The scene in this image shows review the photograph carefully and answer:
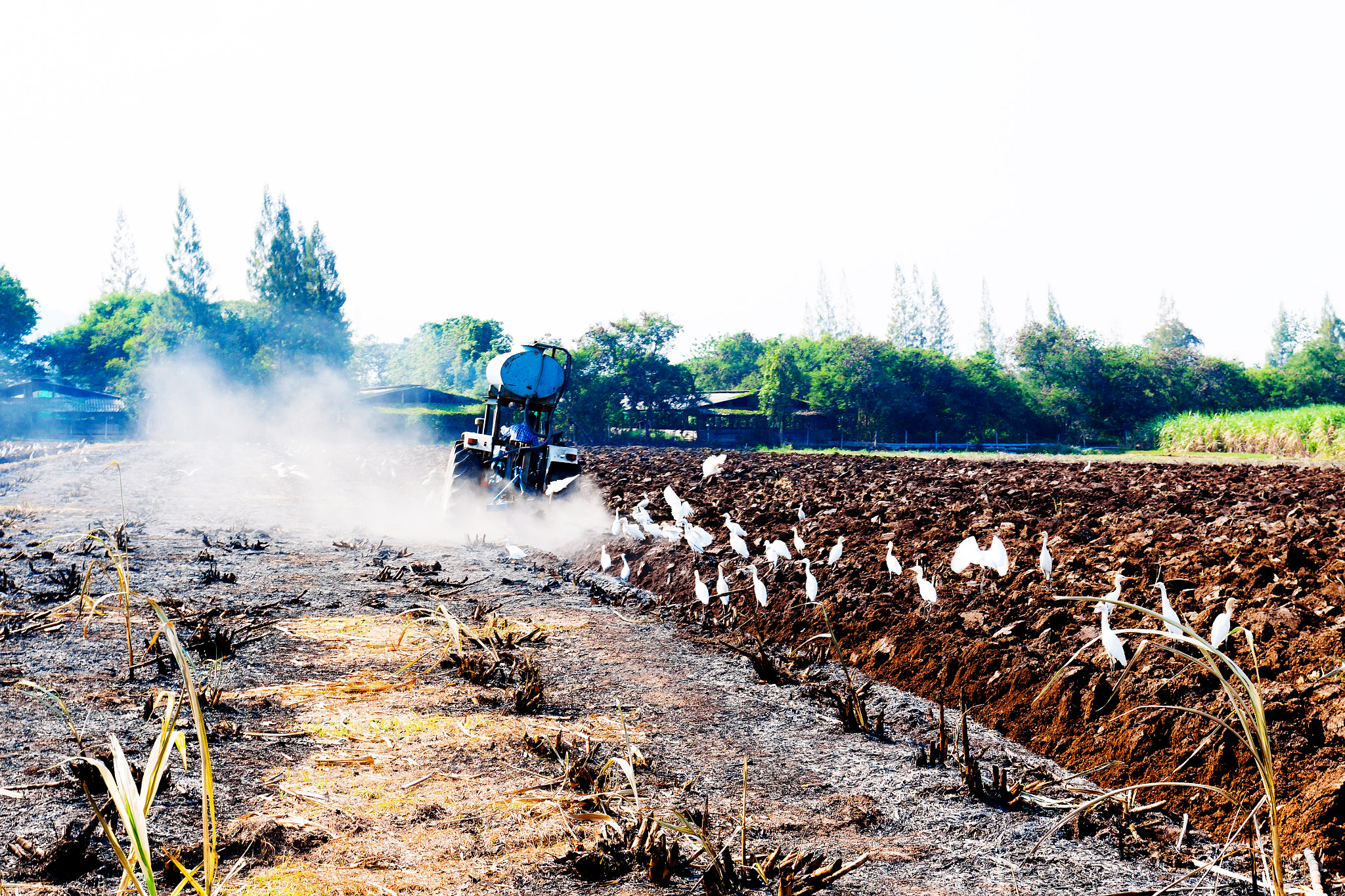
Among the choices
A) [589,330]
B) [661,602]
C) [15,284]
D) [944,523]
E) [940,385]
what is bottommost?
[661,602]

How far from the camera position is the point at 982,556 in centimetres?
491

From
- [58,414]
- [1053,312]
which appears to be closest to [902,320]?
[1053,312]

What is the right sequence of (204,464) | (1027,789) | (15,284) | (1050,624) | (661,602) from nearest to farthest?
(1027,789)
(1050,624)
(661,602)
(204,464)
(15,284)

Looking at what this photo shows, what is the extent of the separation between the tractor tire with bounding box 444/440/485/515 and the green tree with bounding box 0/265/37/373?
263ft

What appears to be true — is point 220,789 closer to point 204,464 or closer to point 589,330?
point 204,464

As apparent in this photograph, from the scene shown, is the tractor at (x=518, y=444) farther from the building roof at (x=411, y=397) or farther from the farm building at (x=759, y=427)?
the building roof at (x=411, y=397)

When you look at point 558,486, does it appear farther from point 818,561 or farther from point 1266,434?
point 1266,434

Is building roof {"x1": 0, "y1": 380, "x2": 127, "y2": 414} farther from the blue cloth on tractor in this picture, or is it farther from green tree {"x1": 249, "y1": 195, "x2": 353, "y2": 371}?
the blue cloth on tractor

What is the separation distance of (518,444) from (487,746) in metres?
7.40

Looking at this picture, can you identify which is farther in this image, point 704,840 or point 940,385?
point 940,385

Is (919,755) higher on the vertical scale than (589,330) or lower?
lower

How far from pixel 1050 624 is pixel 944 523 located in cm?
362

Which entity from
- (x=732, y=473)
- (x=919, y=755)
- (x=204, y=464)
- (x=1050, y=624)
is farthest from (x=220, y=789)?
(x=204, y=464)

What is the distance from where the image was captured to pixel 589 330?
56094mm
